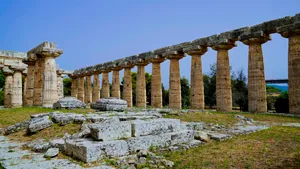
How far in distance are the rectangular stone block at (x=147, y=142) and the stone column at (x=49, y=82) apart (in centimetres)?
1407

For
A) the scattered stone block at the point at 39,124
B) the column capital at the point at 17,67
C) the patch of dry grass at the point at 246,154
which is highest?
the column capital at the point at 17,67

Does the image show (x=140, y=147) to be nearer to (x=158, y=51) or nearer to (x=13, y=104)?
(x=158, y=51)

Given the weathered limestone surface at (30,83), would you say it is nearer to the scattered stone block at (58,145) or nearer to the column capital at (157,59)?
the column capital at (157,59)

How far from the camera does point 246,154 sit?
682 cm

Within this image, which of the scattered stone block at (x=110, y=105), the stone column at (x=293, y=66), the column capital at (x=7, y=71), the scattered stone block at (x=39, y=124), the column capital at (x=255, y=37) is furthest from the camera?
the column capital at (x=7, y=71)

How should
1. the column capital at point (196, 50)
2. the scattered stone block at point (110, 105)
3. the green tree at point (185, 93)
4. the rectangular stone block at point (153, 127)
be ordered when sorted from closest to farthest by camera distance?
1. the rectangular stone block at point (153, 127)
2. the scattered stone block at point (110, 105)
3. the column capital at point (196, 50)
4. the green tree at point (185, 93)

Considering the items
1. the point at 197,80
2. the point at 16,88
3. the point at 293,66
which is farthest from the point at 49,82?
the point at 293,66

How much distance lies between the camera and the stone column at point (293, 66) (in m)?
16.7

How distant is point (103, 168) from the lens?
18.5 ft

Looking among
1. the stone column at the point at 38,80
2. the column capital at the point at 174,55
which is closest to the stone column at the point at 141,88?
the column capital at the point at 174,55

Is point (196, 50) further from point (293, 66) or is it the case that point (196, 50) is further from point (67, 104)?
point (67, 104)

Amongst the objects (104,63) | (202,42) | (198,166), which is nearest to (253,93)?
(202,42)

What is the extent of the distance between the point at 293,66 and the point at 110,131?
51.6 ft

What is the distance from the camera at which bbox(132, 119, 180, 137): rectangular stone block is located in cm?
755
